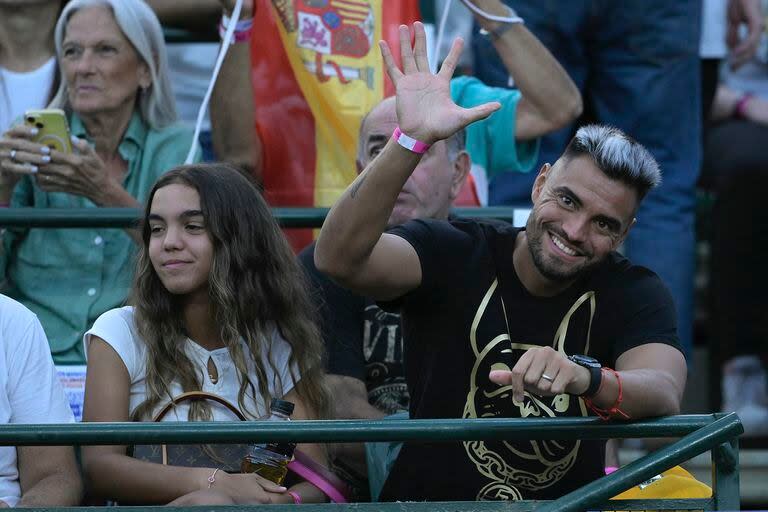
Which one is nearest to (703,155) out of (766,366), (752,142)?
(752,142)

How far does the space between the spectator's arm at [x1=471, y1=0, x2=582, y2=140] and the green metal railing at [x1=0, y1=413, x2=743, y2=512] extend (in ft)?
6.25

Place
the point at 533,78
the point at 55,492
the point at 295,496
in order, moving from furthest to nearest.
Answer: the point at 533,78, the point at 295,496, the point at 55,492

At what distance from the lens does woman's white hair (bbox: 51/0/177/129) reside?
4871 millimetres

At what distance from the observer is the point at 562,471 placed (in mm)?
3592

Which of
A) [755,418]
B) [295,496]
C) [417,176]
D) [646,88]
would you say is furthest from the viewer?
[755,418]

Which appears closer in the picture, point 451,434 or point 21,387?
point 451,434

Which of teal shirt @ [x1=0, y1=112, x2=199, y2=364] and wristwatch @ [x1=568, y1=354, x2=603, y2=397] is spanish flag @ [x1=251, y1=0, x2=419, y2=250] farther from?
wristwatch @ [x1=568, y1=354, x2=603, y2=397]

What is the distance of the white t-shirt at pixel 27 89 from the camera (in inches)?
198

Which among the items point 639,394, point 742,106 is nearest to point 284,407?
point 639,394

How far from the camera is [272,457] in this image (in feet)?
11.8

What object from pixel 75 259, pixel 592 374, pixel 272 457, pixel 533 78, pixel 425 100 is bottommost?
pixel 272 457

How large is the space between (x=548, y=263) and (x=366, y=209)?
539 millimetres

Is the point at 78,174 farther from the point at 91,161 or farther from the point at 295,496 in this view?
the point at 295,496

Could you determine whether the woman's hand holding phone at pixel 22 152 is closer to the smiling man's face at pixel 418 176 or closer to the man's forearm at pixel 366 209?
the smiling man's face at pixel 418 176
